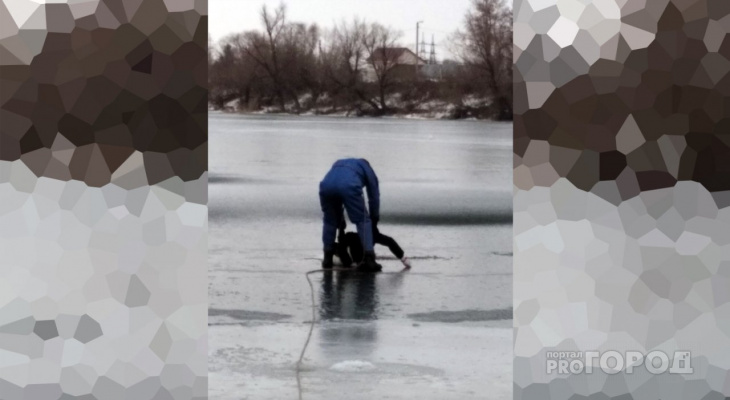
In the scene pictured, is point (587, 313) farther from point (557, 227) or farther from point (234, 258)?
point (234, 258)

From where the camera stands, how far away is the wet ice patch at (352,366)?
6.87 metres

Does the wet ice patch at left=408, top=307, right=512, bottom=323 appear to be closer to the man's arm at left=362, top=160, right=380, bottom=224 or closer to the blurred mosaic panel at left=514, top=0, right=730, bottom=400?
the man's arm at left=362, top=160, right=380, bottom=224

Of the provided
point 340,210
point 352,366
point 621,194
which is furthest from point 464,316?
point 621,194

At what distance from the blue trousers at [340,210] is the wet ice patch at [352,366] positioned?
3542mm

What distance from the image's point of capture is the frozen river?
6.68 metres

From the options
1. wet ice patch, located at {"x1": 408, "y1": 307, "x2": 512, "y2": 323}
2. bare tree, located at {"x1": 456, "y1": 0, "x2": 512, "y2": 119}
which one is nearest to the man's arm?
wet ice patch, located at {"x1": 408, "y1": 307, "x2": 512, "y2": 323}

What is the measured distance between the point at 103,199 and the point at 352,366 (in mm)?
2570

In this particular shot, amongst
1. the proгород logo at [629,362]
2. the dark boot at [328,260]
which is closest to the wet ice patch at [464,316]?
the dark boot at [328,260]

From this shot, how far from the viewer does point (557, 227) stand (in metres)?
4.97

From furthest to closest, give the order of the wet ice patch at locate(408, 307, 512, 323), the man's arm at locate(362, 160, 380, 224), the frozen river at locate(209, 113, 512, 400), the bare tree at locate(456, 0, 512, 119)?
the bare tree at locate(456, 0, 512, 119)
the man's arm at locate(362, 160, 380, 224)
the wet ice patch at locate(408, 307, 512, 323)
the frozen river at locate(209, 113, 512, 400)

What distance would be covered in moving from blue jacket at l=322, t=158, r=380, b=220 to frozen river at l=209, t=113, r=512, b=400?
25.7 inches

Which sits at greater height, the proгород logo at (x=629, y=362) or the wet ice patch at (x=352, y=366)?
the proгород logo at (x=629, y=362)

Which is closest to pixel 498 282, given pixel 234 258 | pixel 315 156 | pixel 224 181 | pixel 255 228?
pixel 234 258

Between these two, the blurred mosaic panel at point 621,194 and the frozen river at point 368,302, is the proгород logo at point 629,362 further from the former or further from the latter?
the frozen river at point 368,302
